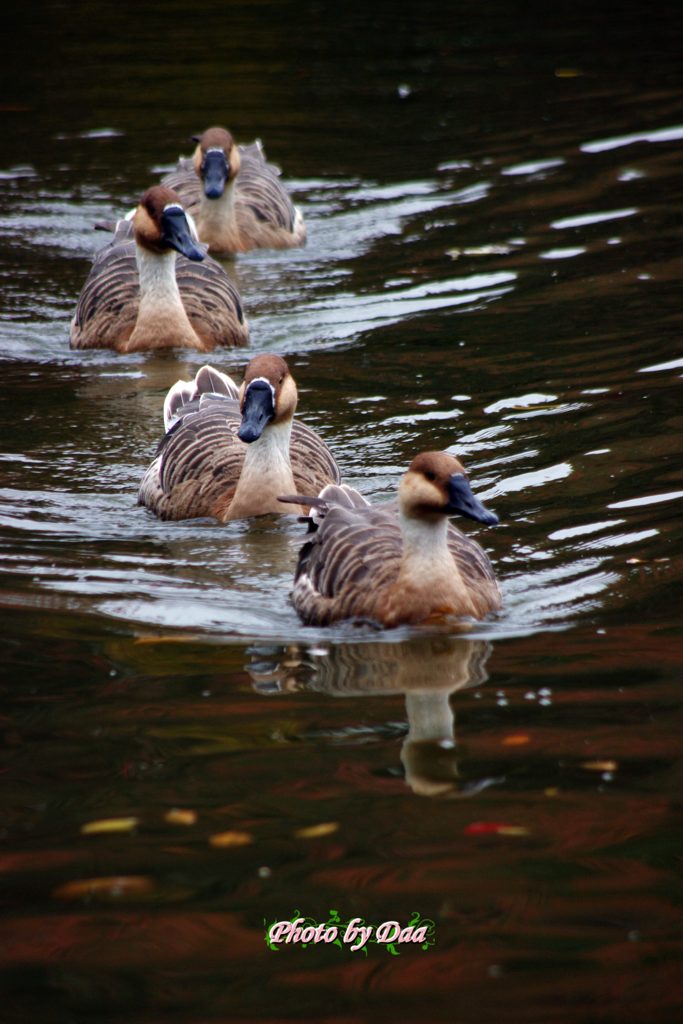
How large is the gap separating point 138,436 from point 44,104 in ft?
39.0

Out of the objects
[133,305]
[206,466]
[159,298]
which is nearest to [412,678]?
[206,466]

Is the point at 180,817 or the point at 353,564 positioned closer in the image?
the point at 180,817

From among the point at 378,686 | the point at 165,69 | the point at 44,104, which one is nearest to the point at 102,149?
the point at 44,104

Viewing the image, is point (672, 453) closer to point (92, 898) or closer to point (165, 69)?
point (92, 898)

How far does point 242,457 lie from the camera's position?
10.8 metres

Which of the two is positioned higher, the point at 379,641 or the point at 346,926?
the point at 346,926

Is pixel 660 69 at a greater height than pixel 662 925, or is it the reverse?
pixel 660 69

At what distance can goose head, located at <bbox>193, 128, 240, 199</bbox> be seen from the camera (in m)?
17.0

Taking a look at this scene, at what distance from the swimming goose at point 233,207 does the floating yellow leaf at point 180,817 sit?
1196 centimetres

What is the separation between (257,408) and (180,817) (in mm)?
4198

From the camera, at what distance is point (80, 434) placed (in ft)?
39.5

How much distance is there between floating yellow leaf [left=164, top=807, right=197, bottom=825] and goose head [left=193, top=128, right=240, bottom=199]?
38.2 ft

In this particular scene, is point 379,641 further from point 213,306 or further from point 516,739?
point 213,306

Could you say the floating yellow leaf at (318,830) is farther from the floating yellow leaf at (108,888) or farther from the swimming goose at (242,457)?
the swimming goose at (242,457)
